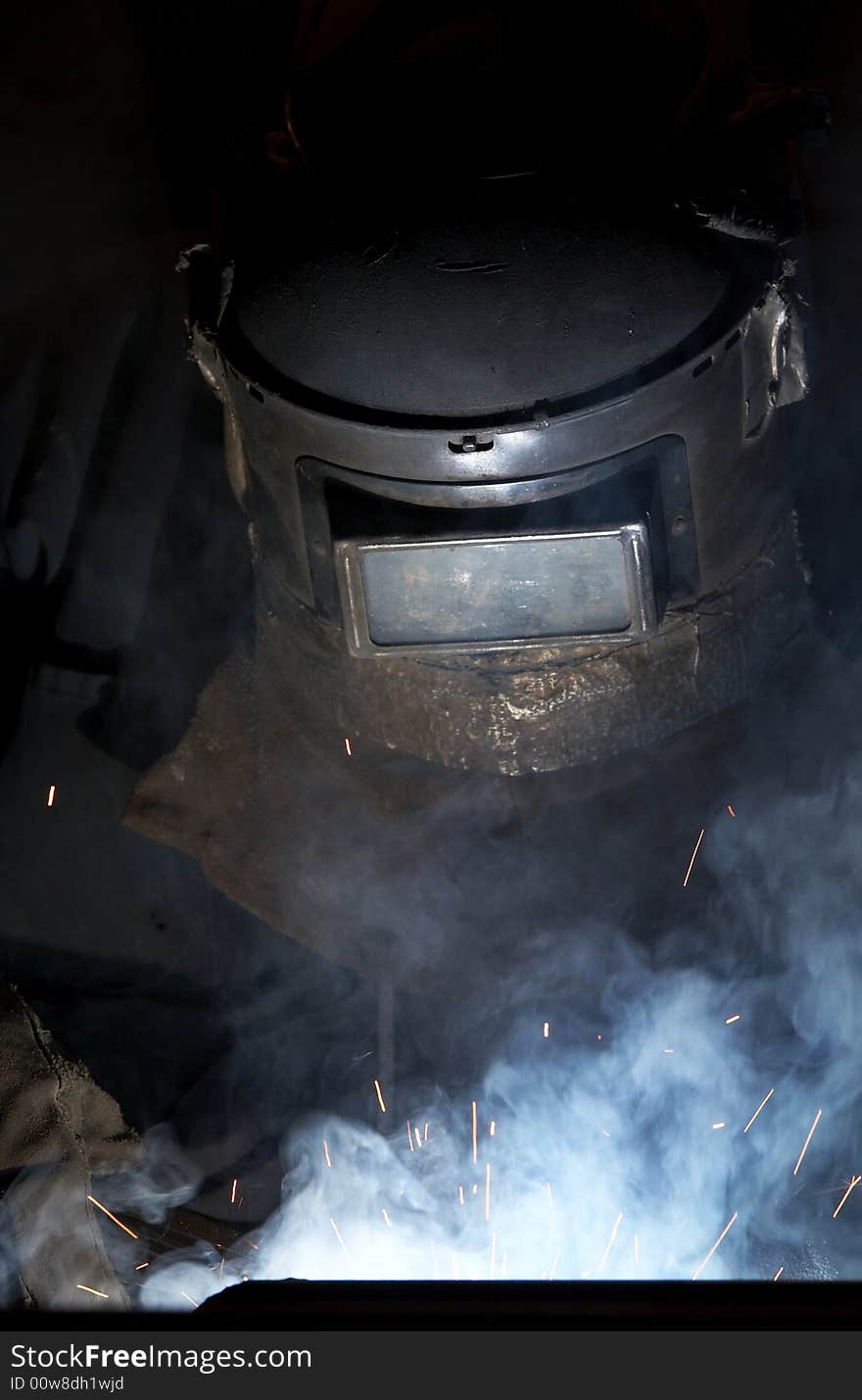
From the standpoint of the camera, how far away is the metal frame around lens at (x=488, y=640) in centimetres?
169

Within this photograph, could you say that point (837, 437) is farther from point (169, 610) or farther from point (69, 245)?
point (69, 245)

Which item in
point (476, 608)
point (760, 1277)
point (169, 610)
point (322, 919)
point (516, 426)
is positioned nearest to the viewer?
point (516, 426)

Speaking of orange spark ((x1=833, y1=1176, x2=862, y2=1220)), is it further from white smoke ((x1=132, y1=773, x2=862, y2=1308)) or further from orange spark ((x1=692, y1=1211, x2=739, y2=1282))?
orange spark ((x1=692, y1=1211, x2=739, y2=1282))

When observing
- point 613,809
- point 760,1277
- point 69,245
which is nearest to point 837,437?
point 613,809

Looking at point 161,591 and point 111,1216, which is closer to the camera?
point 111,1216

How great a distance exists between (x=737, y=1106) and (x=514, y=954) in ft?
1.33

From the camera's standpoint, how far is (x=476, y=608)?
1762mm

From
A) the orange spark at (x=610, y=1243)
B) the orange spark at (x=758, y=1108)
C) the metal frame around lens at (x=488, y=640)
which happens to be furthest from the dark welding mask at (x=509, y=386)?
the orange spark at (x=610, y=1243)

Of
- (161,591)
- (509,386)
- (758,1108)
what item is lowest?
(758,1108)

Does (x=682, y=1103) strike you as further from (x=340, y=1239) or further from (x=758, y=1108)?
(x=340, y=1239)

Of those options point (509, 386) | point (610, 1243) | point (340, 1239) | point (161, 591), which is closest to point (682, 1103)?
point (610, 1243)

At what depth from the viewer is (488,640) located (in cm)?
179

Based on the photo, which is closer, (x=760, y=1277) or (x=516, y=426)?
(x=516, y=426)

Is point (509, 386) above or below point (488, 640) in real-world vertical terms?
above
